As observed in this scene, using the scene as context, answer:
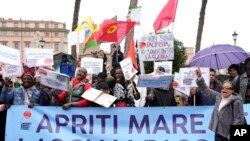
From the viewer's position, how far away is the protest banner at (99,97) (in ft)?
28.3

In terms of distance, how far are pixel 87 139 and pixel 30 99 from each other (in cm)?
123

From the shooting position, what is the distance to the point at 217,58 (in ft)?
37.0

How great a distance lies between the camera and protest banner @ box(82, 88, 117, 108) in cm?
862

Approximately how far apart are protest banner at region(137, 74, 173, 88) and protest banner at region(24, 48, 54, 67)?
3.23 m

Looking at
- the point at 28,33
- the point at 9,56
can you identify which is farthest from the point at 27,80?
the point at 28,33

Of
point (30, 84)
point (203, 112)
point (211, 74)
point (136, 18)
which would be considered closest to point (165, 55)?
point (211, 74)

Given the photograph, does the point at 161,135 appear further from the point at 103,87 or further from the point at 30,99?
the point at 30,99

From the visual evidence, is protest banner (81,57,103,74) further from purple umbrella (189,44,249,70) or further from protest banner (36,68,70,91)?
protest banner (36,68,70,91)

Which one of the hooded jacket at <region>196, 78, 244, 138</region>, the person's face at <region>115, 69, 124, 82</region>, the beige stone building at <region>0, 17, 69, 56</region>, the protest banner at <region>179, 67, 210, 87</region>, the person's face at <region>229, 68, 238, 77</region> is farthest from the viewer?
the beige stone building at <region>0, 17, 69, 56</region>

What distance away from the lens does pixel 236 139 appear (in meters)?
4.99

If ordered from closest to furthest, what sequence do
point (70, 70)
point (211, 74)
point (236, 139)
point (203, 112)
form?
1. point (236, 139)
2. point (203, 112)
3. point (211, 74)
4. point (70, 70)

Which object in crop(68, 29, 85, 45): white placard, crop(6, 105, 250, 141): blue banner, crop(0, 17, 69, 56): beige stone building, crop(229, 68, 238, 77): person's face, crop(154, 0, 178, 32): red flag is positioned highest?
crop(0, 17, 69, 56): beige stone building

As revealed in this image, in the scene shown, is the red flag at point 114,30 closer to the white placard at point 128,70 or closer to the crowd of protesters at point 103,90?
the white placard at point 128,70

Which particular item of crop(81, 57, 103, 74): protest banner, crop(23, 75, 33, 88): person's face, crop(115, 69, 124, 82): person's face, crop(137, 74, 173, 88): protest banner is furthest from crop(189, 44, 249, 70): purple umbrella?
crop(23, 75, 33, 88): person's face
